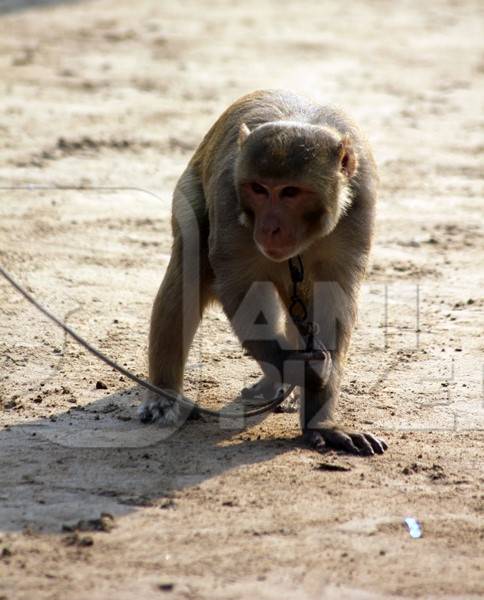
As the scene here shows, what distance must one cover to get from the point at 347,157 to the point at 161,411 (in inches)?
68.4

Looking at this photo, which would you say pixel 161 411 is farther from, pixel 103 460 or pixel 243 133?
pixel 243 133

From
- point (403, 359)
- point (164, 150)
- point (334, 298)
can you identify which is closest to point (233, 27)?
point (164, 150)

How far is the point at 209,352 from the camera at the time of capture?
27.3 ft

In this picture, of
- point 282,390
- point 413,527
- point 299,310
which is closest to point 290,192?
point 299,310

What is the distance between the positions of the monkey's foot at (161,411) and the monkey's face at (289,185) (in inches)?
47.1

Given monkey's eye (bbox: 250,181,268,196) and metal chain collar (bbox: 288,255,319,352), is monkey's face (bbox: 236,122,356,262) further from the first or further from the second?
metal chain collar (bbox: 288,255,319,352)

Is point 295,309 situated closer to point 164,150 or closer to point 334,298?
point 334,298

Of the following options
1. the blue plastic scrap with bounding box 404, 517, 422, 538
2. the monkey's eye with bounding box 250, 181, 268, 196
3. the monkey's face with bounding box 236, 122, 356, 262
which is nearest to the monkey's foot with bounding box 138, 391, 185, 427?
the monkey's face with bounding box 236, 122, 356, 262

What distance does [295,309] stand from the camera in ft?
23.3

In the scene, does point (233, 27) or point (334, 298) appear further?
point (233, 27)

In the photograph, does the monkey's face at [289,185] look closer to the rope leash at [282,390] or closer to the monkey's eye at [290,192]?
the monkey's eye at [290,192]

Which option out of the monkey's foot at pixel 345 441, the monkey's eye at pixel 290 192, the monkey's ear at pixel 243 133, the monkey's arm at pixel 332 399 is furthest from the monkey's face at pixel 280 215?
the monkey's foot at pixel 345 441

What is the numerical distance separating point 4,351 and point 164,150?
467 centimetres

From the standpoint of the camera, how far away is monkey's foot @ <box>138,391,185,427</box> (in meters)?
7.18
